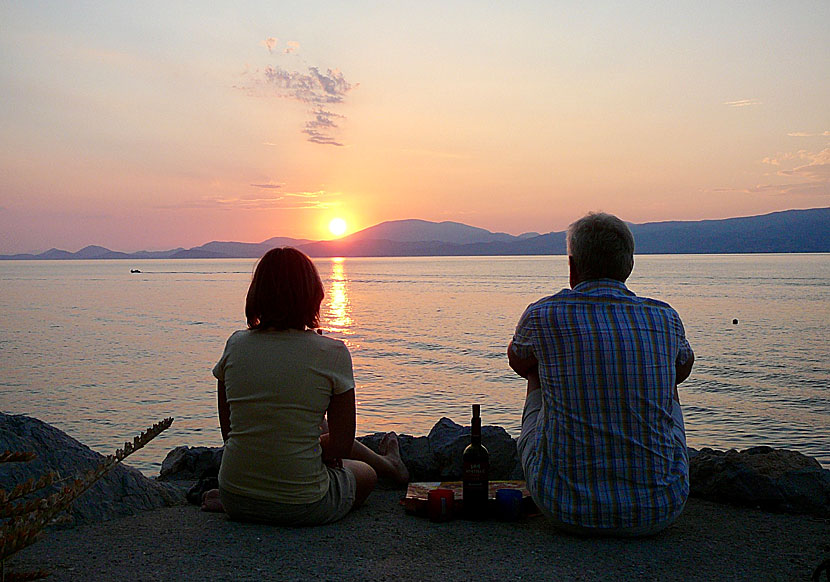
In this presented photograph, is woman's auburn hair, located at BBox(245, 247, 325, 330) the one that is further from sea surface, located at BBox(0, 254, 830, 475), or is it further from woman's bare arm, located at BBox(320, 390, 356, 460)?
sea surface, located at BBox(0, 254, 830, 475)

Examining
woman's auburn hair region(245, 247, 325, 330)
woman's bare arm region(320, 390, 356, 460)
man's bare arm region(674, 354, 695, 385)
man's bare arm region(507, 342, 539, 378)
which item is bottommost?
woman's bare arm region(320, 390, 356, 460)

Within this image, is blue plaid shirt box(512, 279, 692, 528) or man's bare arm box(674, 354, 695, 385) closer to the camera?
blue plaid shirt box(512, 279, 692, 528)

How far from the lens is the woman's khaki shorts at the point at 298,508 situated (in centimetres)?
418

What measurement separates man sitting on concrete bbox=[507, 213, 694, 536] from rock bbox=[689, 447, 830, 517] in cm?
105

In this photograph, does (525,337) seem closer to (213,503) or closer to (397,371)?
(213,503)

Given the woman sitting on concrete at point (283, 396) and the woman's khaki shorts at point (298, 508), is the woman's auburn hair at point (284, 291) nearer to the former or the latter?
the woman sitting on concrete at point (283, 396)

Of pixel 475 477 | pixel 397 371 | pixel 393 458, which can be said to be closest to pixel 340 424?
pixel 475 477

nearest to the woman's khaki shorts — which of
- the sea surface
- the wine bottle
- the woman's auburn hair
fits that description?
the wine bottle

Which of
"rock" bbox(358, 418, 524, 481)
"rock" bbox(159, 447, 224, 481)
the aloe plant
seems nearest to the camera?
the aloe plant

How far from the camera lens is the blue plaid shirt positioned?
12.5ft

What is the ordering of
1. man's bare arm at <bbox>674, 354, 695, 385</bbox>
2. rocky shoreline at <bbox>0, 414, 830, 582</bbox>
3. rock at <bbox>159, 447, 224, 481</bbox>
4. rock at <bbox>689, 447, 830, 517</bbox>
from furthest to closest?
rock at <bbox>159, 447, 224, 481</bbox>
rock at <bbox>689, 447, 830, 517</bbox>
man's bare arm at <bbox>674, 354, 695, 385</bbox>
rocky shoreline at <bbox>0, 414, 830, 582</bbox>

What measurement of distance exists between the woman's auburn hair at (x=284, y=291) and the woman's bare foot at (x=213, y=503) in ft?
4.17

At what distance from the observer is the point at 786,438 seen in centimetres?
1047

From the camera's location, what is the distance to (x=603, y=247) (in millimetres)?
3963
